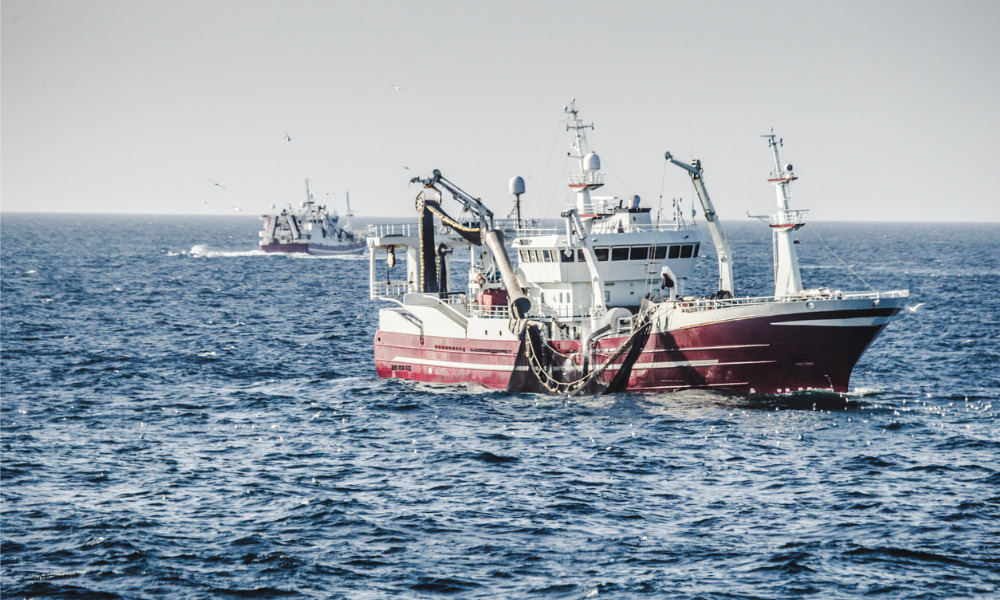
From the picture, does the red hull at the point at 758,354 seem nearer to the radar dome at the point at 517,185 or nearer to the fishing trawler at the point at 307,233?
the radar dome at the point at 517,185

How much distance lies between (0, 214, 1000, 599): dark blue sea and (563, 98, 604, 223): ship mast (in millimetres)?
10645

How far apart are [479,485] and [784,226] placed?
18.5m

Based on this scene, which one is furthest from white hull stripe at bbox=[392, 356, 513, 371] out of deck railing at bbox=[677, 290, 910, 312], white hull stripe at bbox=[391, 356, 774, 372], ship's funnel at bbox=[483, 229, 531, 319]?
deck railing at bbox=[677, 290, 910, 312]

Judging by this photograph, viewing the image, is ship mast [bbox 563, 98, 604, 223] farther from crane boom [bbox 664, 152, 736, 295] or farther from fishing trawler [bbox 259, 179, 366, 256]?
fishing trawler [bbox 259, 179, 366, 256]

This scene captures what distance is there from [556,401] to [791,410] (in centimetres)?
955

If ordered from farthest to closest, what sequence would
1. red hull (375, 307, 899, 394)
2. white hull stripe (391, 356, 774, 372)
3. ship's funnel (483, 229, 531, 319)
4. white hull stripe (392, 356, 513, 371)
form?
white hull stripe (392, 356, 513, 371), ship's funnel (483, 229, 531, 319), white hull stripe (391, 356, 774, 372), red hull (375, 307, 899, 394)

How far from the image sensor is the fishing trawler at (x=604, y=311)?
→ 4044 cm

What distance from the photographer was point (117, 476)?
3269 centimetres

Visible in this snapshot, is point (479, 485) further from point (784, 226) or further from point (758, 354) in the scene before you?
point (784, 226)

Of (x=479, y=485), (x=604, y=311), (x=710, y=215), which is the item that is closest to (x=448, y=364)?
(x=604, y=311)

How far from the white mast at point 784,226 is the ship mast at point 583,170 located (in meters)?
9.02

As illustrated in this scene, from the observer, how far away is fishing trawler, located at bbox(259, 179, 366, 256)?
563 feet

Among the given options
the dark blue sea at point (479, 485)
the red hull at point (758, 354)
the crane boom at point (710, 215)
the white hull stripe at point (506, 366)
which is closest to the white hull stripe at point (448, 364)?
the white hull stripe at point (506, 366)

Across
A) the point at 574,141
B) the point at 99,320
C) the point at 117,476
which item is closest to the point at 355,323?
the point at 99,320
